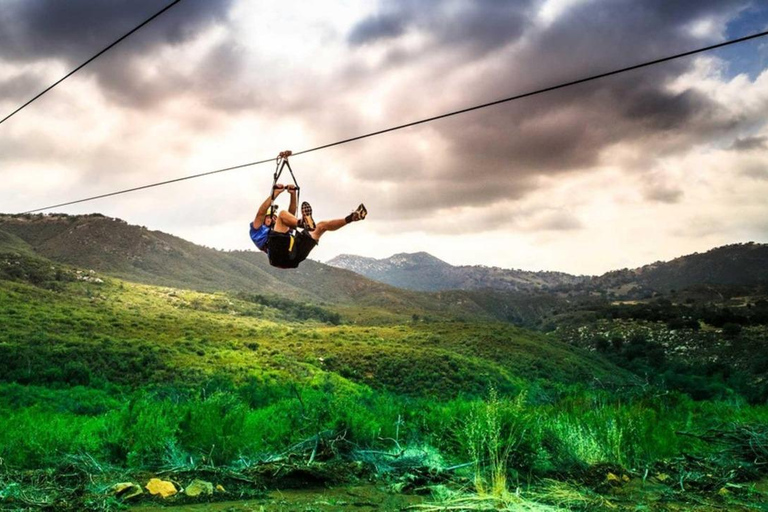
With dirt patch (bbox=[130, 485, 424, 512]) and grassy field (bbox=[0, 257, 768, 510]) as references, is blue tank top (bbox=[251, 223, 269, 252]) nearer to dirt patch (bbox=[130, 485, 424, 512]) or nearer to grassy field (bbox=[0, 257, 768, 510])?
grassy field (bbox=[0, 257, 768, 510])

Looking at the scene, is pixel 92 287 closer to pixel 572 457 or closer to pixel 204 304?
pixel 204 304

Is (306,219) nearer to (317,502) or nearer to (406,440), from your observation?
(317,502)

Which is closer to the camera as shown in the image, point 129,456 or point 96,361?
point 129,456

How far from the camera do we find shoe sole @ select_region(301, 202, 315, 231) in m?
8.66

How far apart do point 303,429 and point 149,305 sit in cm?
7791

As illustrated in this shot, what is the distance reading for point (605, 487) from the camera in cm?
697

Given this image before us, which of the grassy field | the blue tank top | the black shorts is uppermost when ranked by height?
the blue tank top

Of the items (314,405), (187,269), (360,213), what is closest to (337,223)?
(360,213)

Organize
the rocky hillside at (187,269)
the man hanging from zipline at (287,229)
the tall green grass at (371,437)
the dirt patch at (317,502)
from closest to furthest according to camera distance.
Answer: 1. the dirt patch at (317,502)
2. the tall green grass at (371,437)
3. the man hanging from zipline at (287,229)
4. the rocky hillside at (187,269)

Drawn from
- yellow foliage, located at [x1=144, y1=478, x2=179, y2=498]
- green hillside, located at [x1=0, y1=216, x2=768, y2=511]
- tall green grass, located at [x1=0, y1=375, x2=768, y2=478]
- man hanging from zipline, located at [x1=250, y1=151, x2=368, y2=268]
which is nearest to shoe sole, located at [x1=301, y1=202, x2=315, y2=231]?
man hanging from zipline, located at [x1=250, y1=151, x2=368, y2=268]

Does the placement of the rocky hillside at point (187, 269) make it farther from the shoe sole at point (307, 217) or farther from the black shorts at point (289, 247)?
the shoe sole at point (307, 217)

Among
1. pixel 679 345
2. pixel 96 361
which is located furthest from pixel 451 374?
pixel 679 345

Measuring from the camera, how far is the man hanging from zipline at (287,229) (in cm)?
860

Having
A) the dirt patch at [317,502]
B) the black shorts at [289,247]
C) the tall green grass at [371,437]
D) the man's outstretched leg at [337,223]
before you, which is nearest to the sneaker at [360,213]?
the man's outstretched leg at [337,223]
